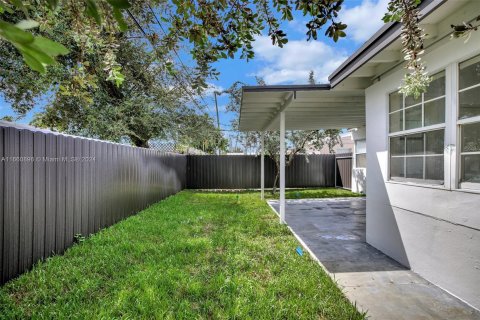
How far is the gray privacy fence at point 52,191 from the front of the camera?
2.92 meters

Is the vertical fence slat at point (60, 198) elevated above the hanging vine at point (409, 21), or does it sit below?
below

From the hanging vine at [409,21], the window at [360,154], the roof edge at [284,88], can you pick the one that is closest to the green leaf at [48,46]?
the hanging vine at [409,21]

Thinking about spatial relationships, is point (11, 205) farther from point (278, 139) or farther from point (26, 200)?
point (278, 139)

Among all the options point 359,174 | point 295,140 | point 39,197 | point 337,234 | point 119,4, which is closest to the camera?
point 119,4

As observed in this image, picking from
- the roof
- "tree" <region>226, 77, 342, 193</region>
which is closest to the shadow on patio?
the roof

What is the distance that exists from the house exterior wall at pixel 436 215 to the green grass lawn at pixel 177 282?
1.11 meters

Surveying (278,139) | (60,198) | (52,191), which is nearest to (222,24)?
(52,191)

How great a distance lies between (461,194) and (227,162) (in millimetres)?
10786

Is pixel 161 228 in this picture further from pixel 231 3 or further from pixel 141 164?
pixel 231 3

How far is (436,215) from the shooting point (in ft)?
9.79

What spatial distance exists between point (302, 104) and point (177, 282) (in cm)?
413

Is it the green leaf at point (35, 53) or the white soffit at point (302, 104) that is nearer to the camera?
the green leaf at point (35, 53)

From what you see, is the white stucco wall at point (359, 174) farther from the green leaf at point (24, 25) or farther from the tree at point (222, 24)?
the green leaf at point (24, 25)

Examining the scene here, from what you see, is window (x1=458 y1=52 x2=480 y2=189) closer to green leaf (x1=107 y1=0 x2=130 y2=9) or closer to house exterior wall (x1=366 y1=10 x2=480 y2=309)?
house exterior wall (x1=366 y1=10 x2=480 y2=309)
